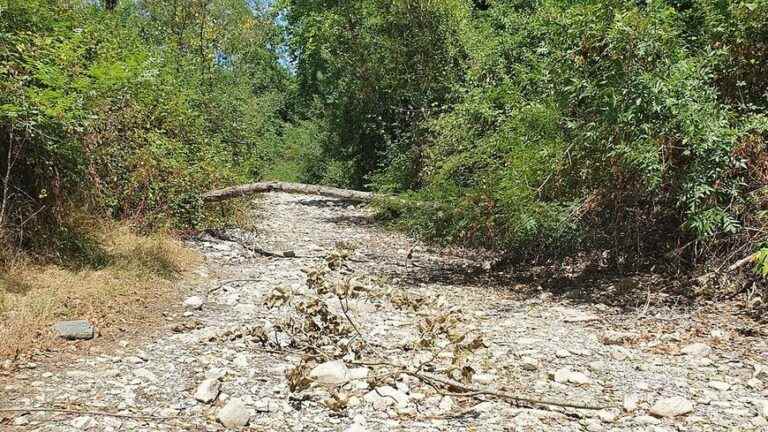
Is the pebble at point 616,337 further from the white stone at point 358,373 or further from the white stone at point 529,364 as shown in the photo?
the white stone at point 358,373

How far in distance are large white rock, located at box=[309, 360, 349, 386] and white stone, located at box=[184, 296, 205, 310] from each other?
220 cm

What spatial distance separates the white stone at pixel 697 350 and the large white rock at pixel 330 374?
2.41 meters

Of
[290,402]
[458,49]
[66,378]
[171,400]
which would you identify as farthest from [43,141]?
[458,49]

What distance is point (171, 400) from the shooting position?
144 inches

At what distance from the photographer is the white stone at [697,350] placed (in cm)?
446

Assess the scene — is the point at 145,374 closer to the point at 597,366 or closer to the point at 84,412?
the point at 84,412

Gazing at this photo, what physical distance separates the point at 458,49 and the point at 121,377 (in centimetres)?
978

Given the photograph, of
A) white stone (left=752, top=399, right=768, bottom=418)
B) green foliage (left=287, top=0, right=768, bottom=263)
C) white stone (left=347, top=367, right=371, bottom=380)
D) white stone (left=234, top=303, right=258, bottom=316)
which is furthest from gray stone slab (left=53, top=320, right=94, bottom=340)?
white stone (left=752, top=399, right=768, bottom=418)

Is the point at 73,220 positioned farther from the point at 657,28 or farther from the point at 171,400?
the point at 657,28

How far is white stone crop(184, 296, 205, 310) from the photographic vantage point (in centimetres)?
584

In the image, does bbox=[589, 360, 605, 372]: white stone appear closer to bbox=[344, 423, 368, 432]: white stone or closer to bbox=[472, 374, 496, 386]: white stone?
bbox=[472, 374, 496, 386]: white stone

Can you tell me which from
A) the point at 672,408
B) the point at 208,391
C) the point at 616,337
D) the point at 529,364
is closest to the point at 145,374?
the point at 208,391

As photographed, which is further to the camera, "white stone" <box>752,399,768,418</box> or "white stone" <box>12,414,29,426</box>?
"white stone" <box>752,399,768,418</box>

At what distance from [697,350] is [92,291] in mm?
4757
